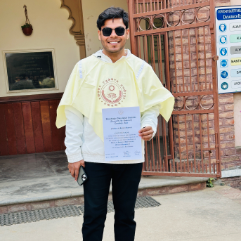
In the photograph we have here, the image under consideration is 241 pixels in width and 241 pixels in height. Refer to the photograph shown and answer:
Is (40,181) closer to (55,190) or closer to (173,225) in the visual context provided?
(55,190)

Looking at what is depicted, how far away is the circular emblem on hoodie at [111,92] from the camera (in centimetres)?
210

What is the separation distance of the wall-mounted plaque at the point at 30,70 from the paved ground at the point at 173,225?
3667 millimetres

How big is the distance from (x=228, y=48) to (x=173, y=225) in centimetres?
230

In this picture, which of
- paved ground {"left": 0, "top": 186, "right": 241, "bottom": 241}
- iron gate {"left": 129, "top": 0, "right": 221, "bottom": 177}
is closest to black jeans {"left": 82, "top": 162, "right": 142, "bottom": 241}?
paved ground {"left": 0, "top": 186, "right": 241, "bottom": 241}

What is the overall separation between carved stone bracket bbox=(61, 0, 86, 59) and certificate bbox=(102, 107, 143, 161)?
4651 millimetres

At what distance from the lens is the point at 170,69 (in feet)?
14.1

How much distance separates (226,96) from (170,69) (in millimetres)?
789

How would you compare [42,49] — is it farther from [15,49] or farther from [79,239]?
[79,239]

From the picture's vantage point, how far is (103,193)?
216 centimetres

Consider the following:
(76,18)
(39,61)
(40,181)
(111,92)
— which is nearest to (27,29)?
(39,61)

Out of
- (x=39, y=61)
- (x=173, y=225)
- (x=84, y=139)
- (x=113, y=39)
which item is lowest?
(x=173, y=225)

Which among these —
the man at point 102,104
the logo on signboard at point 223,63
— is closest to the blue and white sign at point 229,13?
the logo on signboard at point 223,63

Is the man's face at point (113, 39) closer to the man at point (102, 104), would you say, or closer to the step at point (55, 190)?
the man at point (102, 104)

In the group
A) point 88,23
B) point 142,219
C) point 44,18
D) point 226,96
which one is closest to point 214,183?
point 226,96
